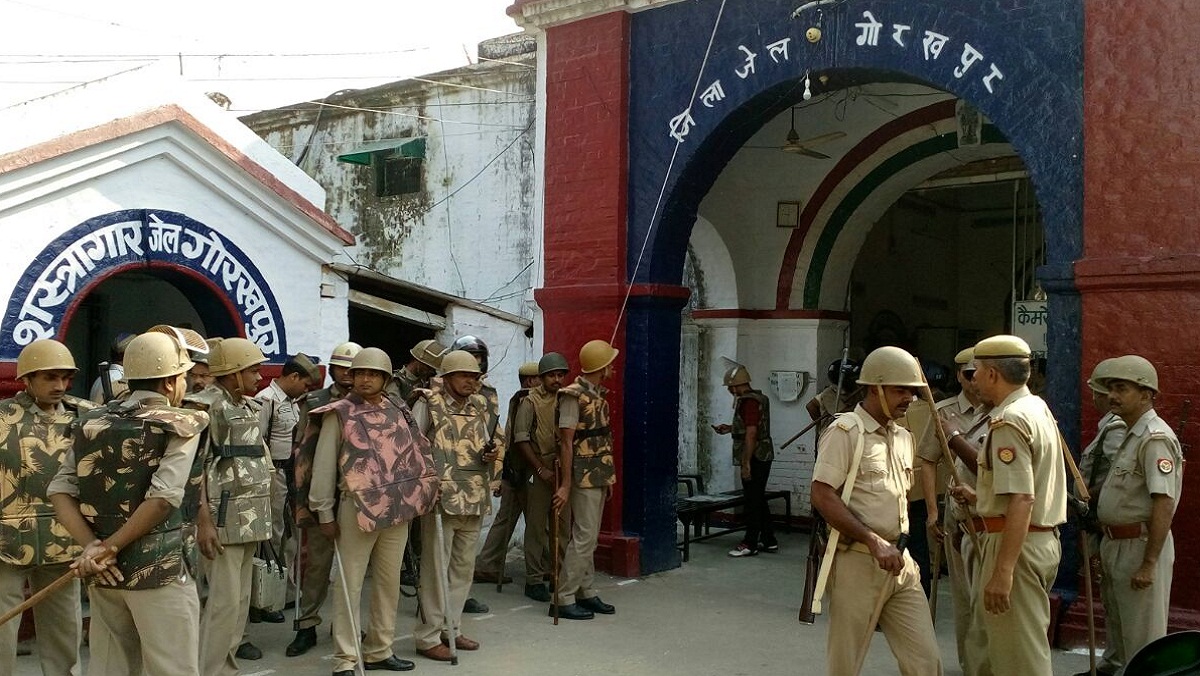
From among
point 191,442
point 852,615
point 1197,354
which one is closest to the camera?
point 191,442

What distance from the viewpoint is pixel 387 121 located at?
13.0 metres

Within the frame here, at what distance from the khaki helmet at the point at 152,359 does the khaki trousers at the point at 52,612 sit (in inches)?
55.9

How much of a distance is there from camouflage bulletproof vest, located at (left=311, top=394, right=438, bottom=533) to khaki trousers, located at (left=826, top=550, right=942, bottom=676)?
2425 mm

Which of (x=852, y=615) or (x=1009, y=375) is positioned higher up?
(x=1009, y=375)

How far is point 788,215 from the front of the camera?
36.4 ft

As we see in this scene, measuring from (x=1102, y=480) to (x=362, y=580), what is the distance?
13.1ft

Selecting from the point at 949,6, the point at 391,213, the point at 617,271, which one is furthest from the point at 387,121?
the point at 949,6

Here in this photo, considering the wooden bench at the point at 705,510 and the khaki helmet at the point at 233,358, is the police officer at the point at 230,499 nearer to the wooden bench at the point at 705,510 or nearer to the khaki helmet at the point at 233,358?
the khaki helmet at the point at 233,358

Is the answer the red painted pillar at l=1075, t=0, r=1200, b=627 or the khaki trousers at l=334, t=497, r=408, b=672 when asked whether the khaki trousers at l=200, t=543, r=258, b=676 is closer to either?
the khaki trousers at l=334, t=497, r=408, b=672

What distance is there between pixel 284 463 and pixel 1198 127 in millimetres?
5970

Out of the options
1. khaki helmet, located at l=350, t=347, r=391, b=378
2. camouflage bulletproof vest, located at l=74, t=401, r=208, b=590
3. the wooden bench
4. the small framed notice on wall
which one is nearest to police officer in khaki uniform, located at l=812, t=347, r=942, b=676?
khaki helmet, located at l=350, t=347, r=391, b=378

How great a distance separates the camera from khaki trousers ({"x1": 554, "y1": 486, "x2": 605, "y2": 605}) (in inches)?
290

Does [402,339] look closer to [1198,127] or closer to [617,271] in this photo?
[617,271]

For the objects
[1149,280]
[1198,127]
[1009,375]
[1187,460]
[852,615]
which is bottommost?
[852,615]
